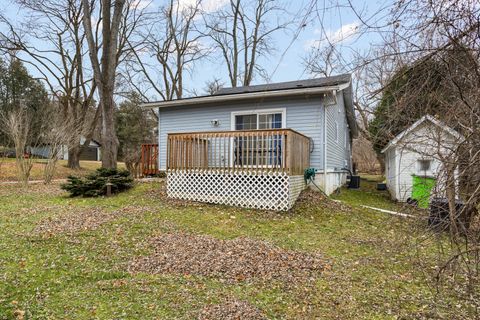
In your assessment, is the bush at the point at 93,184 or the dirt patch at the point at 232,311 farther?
the bush at the point at 93,184

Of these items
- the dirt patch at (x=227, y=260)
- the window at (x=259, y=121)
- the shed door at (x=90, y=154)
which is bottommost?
the dirt patch at (x=227, y=260)

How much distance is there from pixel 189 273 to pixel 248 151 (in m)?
4.70

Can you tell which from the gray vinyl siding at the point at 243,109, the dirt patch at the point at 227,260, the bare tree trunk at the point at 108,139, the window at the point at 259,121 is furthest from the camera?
the bare tree trunk at the point at 108,139

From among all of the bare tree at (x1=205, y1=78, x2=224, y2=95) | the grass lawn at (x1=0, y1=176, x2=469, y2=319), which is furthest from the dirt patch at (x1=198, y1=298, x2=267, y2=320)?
the bare tree at (x1=205, y1=78, x2=224, y2=95)

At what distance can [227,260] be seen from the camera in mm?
4746

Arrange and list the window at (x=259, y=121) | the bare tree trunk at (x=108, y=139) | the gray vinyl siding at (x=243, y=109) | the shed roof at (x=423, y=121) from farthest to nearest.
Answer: the bare tree trunk at (x=108, y=139), the window at (x=259, y=121), the gray vinyl siding at (x=243, y=109), the shed roof at (x=423, y=121)

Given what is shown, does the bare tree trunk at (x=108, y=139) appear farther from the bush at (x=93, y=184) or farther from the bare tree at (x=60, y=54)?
the bare tree at (x=60, y=54)

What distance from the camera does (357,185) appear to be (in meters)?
15.6

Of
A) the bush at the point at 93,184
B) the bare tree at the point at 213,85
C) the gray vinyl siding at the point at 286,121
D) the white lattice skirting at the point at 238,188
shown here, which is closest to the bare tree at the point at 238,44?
the bare tree at the point at 213,85

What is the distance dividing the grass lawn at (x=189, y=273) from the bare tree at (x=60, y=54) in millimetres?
13505

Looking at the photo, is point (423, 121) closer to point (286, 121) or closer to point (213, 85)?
point (286, 121)

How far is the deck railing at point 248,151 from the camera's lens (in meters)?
7.98

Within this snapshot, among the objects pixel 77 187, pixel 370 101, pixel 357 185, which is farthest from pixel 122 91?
pixel 370 101

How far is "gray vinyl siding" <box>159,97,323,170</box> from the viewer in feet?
33.4
